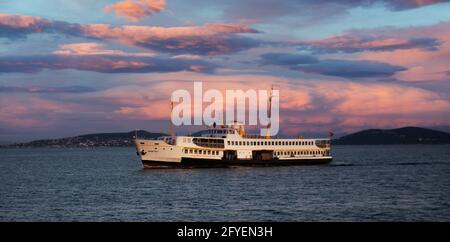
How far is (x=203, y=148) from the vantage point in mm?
82000

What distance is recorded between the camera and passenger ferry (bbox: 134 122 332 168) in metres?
79.7

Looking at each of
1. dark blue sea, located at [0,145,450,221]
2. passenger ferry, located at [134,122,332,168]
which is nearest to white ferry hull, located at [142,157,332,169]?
passenger ferry, located at [134,122,332,168]

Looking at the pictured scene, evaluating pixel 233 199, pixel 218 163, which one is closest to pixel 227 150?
pixel 218 163

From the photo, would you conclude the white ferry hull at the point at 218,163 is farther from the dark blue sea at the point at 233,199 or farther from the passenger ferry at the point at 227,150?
the dark blue sea at the point at 233,199

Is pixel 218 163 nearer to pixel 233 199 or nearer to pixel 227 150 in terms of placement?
pixel 227 150

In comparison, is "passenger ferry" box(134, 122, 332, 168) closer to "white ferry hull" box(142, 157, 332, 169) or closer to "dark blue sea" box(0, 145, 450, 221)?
"white ferry hull" box(142, 157, 332, 169)

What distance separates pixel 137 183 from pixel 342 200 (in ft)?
90.8

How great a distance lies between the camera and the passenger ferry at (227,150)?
261 ft

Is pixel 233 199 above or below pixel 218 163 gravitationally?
below

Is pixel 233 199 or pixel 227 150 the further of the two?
pixel 227 150

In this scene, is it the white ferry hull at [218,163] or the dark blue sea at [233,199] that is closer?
the dark blue sea at [233,199]

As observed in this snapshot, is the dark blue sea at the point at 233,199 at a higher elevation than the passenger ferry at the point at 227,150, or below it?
below

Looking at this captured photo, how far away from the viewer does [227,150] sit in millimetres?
85062

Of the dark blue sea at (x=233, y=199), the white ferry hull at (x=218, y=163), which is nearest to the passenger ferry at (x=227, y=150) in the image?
the white ferry hull at (x=218, y=163)
